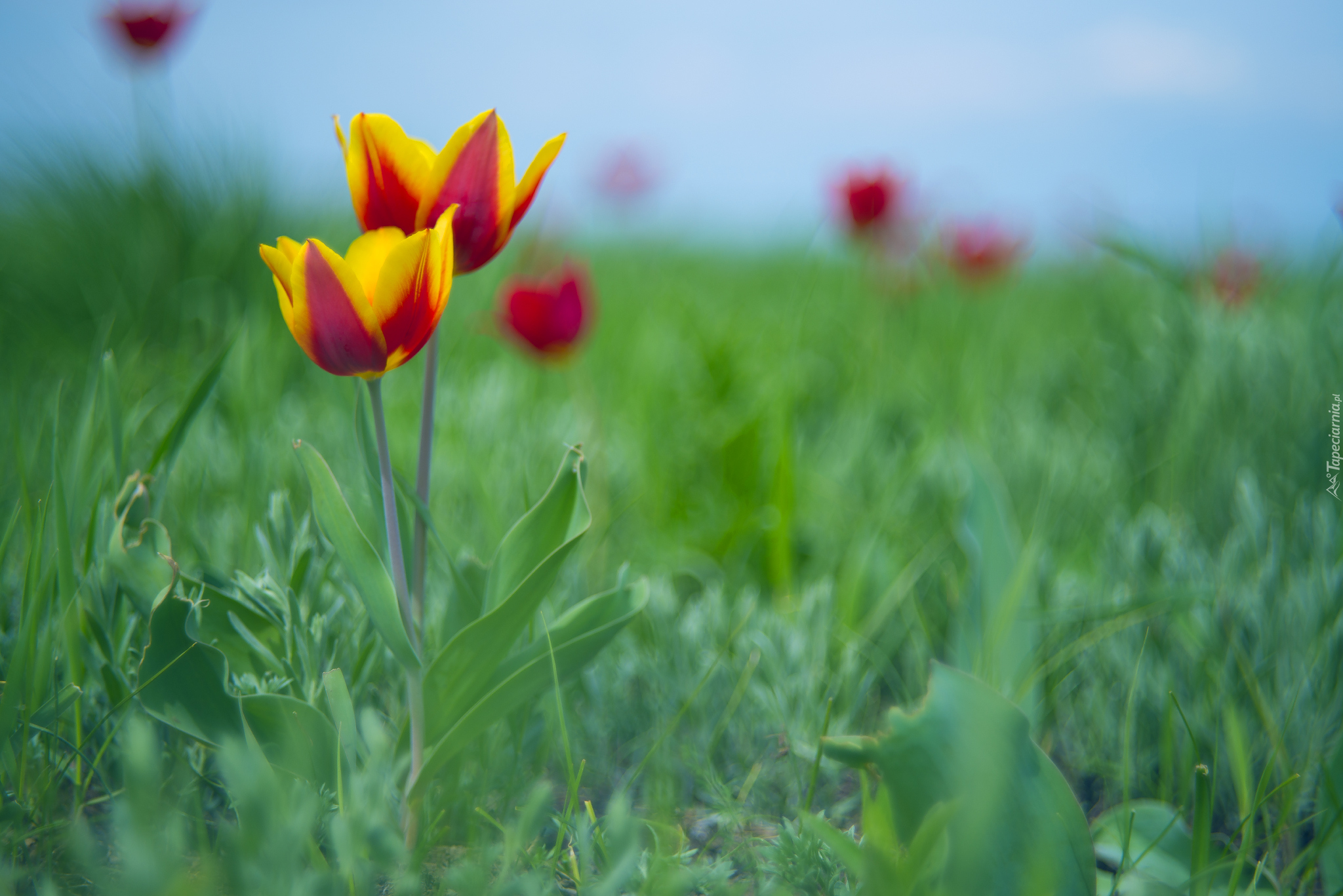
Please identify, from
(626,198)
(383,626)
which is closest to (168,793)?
(383,626)

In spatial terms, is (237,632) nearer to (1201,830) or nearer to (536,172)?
(536,172)

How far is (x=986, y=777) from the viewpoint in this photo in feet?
2.07

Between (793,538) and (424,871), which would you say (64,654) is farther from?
(793,538)

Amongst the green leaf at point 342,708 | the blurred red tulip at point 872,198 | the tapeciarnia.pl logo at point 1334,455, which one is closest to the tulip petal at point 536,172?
the green leaf at point 342,708

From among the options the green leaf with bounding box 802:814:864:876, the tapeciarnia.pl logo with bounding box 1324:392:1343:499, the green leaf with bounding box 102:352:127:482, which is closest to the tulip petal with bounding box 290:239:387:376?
the green leaf with bounding box 102:352:127:482

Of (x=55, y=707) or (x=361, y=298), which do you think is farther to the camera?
(x=55, y=707)

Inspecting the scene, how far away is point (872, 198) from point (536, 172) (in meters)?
1.61

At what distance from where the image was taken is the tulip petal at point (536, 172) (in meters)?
0.66

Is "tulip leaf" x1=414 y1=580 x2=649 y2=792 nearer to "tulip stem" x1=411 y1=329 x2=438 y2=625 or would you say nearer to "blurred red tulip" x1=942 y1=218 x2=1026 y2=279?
"tulip stem" x1=411 y1=329 x2=438 y2=625

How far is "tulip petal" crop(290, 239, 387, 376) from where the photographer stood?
23.2 inches

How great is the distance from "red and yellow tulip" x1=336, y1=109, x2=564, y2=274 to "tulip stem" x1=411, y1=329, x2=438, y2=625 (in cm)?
11

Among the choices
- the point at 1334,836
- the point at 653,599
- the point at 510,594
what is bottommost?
the point at 1334,836

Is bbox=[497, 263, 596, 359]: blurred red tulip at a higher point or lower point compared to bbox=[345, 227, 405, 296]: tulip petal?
lower

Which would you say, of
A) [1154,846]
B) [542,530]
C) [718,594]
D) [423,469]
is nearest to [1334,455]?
[1154,846]
